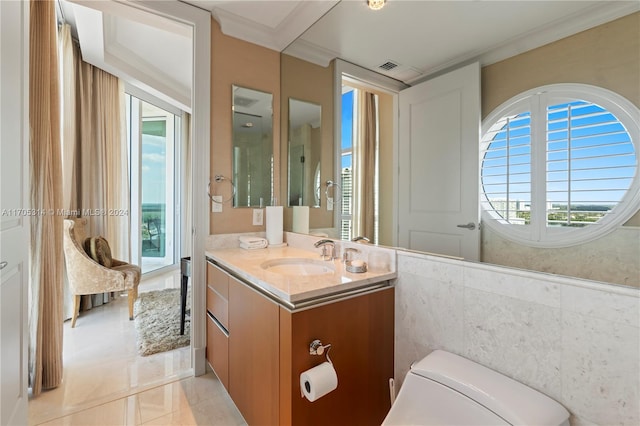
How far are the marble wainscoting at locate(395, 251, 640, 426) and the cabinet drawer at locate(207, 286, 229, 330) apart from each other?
3.31 feet

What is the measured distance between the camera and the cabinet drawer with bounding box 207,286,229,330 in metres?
1.58

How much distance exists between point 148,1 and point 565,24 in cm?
214

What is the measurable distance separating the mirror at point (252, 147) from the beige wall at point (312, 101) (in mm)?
111

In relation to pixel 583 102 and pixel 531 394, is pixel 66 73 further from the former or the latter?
pixel 531 394

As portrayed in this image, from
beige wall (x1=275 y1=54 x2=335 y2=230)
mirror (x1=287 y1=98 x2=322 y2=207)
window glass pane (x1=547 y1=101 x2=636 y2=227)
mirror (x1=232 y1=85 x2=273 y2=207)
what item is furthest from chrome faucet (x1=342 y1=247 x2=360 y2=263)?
mirror (x1=232 y1=85 x2=273 y2=207)

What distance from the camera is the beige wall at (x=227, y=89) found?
1.99m

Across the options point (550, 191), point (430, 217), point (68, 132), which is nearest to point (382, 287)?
point (430, 217)

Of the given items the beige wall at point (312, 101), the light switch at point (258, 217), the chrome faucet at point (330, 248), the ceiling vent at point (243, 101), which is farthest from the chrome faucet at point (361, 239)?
the ceiling vent at point (243, 101)

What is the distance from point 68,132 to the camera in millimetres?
2842

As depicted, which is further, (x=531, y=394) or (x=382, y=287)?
(x=382, y=287)

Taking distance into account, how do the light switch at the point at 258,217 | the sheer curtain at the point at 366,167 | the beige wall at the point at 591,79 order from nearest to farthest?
1. the beige wall at the point at 591,79
2. the sheer curtain at the point at 366,167
3. the light switch at the point at 258,217

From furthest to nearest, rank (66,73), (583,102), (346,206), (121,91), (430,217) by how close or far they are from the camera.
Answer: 1. (121,91)
2. (66,73)
3. (346,206)
4. (430,217)
5. (583,102)

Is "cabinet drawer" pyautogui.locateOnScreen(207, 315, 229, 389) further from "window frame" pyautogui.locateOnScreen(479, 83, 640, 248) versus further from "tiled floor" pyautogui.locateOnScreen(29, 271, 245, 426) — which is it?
"window frame" pyautogui.locateOnScreen(479, 83, 640, 248)

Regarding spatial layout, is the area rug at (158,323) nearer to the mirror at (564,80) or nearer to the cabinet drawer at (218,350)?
the cabinet drawer at (218,350)
